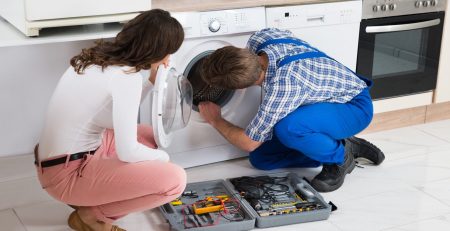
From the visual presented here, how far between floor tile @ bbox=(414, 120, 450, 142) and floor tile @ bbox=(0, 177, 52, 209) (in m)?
2.01

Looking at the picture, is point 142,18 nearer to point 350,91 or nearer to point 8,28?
point 8,28

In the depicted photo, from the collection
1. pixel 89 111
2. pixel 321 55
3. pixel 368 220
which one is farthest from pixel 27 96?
pixel 368 220

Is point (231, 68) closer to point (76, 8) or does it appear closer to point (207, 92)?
point (207, 92)

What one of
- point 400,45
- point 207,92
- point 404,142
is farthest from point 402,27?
point 207,92

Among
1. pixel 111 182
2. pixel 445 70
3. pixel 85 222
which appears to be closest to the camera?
pixel 111 182

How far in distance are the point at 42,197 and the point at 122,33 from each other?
94 cm

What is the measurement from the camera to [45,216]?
2771 mm

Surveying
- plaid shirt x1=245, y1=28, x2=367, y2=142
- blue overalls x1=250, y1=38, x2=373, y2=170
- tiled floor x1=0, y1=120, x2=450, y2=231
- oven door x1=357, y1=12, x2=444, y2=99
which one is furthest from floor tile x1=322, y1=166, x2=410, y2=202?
oven door x1=357, y1=12, x2=444, y2=99

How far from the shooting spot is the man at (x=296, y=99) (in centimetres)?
285

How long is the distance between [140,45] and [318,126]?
1.01m

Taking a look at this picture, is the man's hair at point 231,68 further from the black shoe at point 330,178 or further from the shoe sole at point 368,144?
the shoe sole at point 368,144

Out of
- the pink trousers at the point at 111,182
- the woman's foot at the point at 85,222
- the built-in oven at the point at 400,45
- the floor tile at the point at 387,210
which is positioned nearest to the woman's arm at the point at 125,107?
the pink trousers at the point at 111,182

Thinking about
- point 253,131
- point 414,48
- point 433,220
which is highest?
point 414,48

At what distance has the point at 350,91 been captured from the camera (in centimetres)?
309
